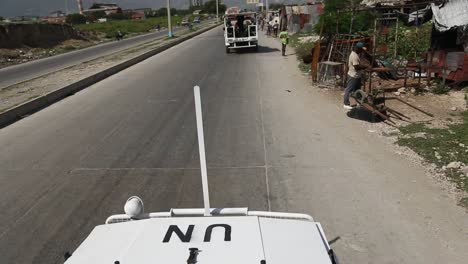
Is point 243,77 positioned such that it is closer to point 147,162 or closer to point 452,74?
point 452,74

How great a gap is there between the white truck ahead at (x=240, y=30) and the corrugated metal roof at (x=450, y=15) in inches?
543

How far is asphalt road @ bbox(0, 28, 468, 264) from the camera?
4695 millimetres

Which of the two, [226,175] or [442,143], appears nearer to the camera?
[226,175]

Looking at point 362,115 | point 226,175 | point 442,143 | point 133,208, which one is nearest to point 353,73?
point 362,115

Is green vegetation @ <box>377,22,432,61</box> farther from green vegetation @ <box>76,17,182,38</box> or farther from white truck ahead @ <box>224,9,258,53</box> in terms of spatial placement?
green vegetation @ <box>76,17,182,38</box>

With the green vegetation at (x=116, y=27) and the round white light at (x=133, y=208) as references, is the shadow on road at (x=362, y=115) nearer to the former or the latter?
the round white light at (x=133, y=208)

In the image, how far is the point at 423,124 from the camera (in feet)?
28.2

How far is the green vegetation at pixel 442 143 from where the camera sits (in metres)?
6.16

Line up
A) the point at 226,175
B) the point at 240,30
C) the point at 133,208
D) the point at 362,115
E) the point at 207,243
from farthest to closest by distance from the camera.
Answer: the point at 240,30, the point at 362,115, the point at 226,175, the point at 133,208, the point at 207,243

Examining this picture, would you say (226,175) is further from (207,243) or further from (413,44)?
(413,44)

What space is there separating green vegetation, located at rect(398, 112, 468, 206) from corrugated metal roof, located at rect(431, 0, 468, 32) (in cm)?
413

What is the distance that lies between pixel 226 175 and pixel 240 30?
20955 mm

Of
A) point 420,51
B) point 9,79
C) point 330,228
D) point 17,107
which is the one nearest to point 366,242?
point 330,228

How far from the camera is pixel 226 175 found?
646 cm
